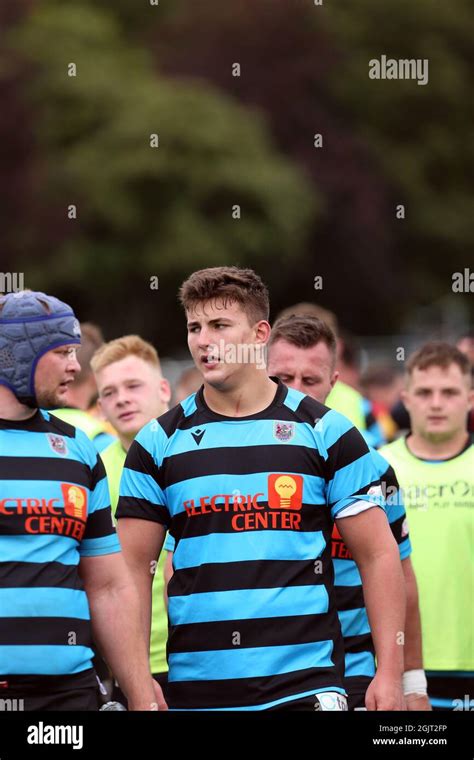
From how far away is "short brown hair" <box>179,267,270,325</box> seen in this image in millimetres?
5910

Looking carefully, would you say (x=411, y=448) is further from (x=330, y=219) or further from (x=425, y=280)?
(x=425, y=280)

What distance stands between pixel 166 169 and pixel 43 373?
39.3 metres

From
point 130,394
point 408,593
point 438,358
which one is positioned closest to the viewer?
point 408,593

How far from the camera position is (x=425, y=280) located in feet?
167

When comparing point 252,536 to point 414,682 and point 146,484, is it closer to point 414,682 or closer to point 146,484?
point 146,484

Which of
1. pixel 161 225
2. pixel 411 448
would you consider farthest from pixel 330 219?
pixel 411 448

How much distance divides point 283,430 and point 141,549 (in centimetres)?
73

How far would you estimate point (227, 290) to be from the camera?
5914mm

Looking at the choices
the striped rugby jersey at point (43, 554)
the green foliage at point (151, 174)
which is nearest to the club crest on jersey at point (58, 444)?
the striped rugby jersey at point (43, 554)

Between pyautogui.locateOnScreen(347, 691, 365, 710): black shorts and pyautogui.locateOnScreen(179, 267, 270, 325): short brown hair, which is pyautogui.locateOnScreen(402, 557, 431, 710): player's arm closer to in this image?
pyautogui.locateOnScreen(347, 691, 365, 710): black shorts

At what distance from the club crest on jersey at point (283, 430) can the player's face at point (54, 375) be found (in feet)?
2.61

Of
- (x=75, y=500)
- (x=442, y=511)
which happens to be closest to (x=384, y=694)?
(x=75, y=500)
